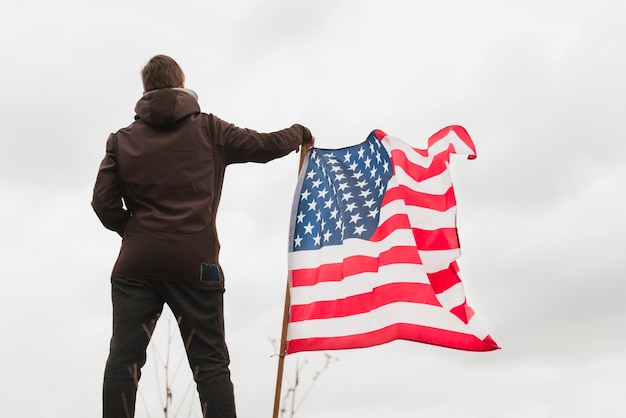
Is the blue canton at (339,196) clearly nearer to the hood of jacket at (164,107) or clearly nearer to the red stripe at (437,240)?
the red stripe at (437,240)

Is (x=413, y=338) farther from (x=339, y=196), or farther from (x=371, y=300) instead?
(x=339, y=196)

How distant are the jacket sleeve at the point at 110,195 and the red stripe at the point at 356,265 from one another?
1696 mm

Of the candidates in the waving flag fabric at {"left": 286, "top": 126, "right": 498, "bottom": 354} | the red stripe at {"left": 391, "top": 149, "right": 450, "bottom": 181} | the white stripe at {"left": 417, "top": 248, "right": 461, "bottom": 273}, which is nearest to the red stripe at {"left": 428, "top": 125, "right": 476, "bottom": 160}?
the waving flag fabric at {"left": 286, "top": 126, "right": 498, "bottom": 354}

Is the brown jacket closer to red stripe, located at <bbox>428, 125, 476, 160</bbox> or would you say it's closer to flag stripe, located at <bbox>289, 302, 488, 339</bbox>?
flag stripe, located at <bbox>289, 302, 488, 339</bbox>

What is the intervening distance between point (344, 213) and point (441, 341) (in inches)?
42.9

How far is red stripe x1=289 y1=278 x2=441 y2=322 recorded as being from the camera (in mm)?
5598

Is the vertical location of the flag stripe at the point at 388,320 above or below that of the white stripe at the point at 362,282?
below

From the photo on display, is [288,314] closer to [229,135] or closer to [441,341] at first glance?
[441,341]

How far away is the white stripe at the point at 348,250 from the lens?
5.73 meters

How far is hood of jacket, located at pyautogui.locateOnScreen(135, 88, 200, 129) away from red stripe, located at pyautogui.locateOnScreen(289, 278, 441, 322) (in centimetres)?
180

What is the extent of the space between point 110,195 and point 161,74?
67cm

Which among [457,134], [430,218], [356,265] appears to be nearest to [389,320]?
[356,265]

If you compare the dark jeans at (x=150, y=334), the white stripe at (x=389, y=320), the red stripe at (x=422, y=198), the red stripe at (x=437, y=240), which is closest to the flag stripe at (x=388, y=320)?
the white stripe at (x=389, y=320)

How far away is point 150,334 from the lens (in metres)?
4.09
